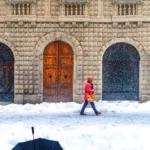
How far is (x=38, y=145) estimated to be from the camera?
14.8 feet

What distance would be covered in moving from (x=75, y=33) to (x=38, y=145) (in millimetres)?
13757

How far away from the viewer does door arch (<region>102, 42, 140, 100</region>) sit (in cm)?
1841

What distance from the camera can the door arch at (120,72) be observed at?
18406mm

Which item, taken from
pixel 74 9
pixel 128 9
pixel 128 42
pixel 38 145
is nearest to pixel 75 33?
pixel 74 9

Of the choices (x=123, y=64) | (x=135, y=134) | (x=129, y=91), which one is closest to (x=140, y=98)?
(x=129, y=91)

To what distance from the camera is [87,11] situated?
17781 millimetres

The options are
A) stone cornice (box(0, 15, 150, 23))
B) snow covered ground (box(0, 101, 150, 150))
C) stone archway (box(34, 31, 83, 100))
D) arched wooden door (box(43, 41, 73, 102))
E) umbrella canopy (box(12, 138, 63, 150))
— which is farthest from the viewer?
arched wooden door (box(43, 41, 73, 102))

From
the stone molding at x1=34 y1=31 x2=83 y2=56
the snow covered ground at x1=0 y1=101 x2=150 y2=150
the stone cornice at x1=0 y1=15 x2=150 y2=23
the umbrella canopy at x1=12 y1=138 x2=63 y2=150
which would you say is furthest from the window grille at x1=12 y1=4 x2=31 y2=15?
the umbrella canopy at x1=12 y1=138 x2=63 y2=150

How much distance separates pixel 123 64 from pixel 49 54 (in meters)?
4.44

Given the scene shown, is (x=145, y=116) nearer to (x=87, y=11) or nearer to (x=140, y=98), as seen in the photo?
(x=140, y=98)

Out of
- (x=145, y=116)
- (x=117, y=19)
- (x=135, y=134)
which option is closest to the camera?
(x=135, y=134)

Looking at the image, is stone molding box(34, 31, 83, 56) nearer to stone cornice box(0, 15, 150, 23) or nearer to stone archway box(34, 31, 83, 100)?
stone archway box(34, 31, 83, 100)

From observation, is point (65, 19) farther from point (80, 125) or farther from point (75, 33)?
point (80, 125)

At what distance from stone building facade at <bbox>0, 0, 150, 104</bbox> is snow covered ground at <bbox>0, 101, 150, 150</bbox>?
5.26 feet
